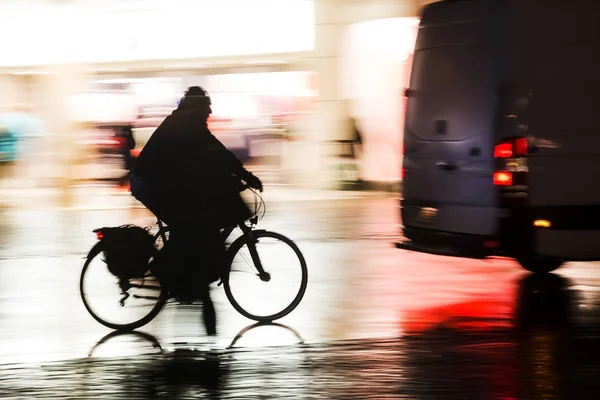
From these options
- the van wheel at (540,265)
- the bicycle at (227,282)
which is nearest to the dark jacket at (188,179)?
the bicycle at (227,282)

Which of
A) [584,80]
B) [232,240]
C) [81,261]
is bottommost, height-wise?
[81,261]

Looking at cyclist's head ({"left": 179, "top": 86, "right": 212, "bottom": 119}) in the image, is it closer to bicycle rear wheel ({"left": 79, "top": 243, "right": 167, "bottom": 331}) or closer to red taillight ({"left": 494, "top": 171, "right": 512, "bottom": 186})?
bicycle rear wheel ({"left": 79, "top": 243, "right": 167, "bottom": 331})

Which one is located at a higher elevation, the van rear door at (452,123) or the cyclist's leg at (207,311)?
the van rear door at (452,123)

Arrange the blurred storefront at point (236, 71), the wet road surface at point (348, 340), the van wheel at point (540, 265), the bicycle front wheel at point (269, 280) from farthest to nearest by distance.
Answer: the blurred storefront at point (236, 71) < the van wheel at point (540, 265) < the bicycle front wheel at point (269, 280) < the wet road surface at point (348, 340)

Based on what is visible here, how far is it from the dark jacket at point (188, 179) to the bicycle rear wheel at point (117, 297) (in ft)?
1.95

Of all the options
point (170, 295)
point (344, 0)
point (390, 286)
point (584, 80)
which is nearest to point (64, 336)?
point (170, 295)

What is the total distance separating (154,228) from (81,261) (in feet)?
14.0

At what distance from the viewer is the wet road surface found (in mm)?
6516

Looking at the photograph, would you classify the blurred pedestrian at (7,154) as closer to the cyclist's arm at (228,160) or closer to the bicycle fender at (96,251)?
the bicycle fender at (96,251)

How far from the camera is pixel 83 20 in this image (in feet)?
75.7

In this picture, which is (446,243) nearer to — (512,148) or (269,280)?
(512,148)

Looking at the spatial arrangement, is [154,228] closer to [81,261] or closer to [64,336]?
[64,336]

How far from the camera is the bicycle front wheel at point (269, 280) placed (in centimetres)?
842

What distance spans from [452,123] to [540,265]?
208 centimetres
